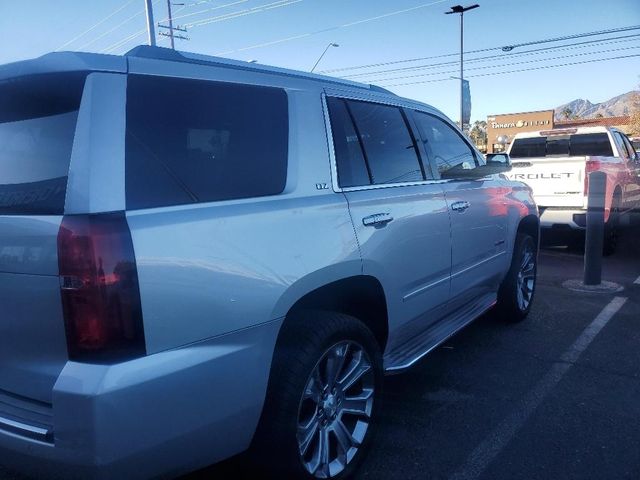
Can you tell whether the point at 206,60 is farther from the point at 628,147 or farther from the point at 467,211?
the point at 628,147

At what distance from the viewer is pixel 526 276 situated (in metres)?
5.34

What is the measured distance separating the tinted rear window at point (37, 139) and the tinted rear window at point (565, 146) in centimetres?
883

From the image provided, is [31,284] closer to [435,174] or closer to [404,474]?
[404,474]

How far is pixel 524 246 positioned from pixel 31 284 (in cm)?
438

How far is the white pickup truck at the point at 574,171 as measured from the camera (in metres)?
7.87

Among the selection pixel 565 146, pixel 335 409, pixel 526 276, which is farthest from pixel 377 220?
pixel 565 146

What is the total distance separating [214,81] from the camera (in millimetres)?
2340

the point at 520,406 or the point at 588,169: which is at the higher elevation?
the point at 588,169

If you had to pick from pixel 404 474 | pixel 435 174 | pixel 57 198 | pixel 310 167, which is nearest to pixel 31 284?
pixel 57 198

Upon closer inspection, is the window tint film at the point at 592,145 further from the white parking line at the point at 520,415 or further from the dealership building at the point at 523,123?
the dealership building at the point at 523,123

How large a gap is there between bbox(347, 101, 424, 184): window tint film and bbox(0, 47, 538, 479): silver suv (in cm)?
9

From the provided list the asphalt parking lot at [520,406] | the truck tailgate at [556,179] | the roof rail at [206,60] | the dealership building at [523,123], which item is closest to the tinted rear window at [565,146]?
the truck tailgate at [556,179]

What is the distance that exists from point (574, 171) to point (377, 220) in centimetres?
601

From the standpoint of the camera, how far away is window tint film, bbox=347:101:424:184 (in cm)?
316
